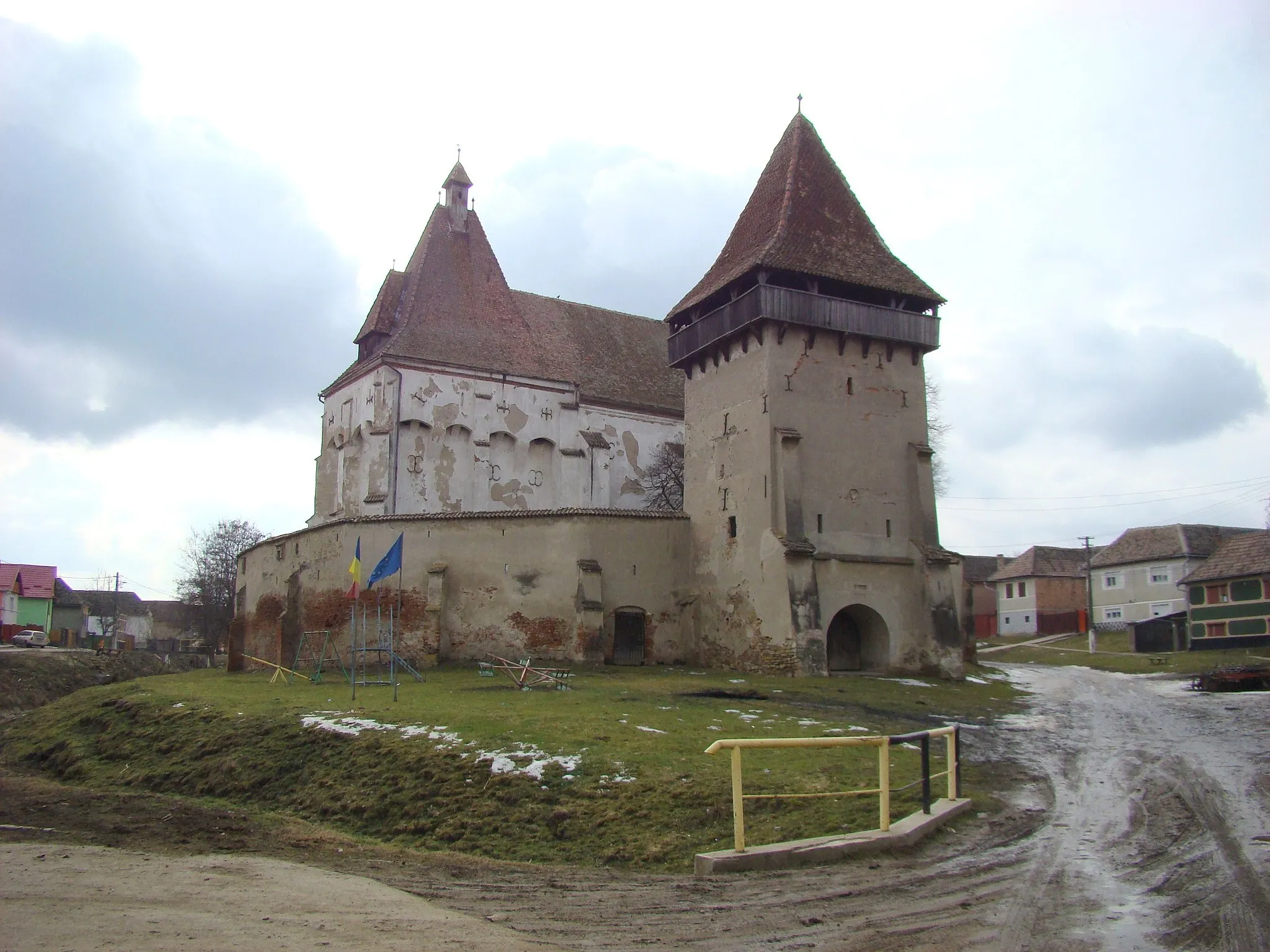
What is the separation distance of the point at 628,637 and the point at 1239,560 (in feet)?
91.3

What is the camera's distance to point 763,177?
110 feet

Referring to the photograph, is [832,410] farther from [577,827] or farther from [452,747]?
[577,827]

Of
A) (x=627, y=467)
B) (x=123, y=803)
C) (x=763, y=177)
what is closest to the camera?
(x=123, y=803)

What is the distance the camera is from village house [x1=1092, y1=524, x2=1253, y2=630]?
53.6 meters

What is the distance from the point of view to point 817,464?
28.5m

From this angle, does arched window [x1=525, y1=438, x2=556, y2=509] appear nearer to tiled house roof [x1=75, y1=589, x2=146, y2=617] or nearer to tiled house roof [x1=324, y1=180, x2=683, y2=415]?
tiled house roof [x1=324, y1=180, x2=683, y2=415]

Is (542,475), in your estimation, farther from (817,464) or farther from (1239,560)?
(1239,560)

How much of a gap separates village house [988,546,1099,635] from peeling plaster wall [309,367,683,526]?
32428mm

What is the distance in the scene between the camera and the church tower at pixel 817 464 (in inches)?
1086

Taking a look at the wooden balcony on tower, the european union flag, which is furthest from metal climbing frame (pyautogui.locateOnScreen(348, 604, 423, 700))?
the wooden balcony on tower

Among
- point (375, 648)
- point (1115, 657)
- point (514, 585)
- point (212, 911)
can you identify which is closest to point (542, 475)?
point (514, 585)

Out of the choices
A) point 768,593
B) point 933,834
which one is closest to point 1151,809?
point 933,834

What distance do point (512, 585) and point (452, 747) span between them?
46.3 ft

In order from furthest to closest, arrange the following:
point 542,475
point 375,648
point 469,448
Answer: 1. point 542,475
2. point 469,448
3. point 375,648
